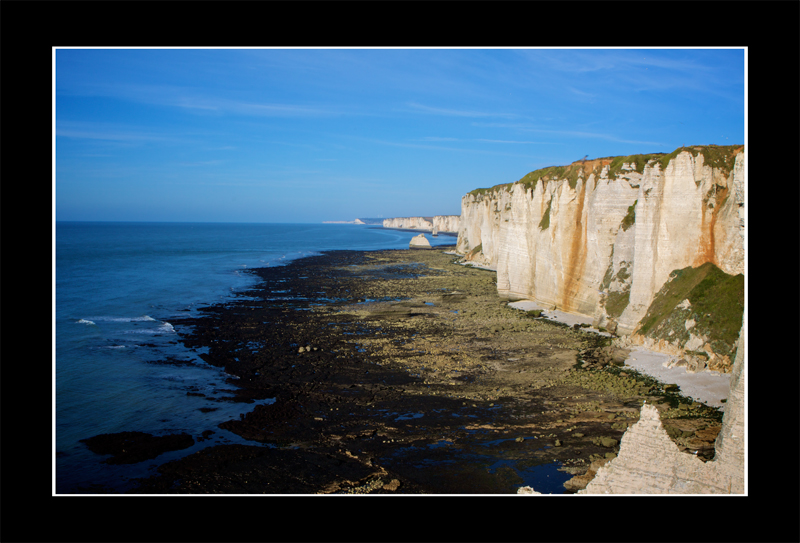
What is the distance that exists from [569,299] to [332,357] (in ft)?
59.0

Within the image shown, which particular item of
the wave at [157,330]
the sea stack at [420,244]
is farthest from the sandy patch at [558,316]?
the sea stack at [420,244]

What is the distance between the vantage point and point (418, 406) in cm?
1798

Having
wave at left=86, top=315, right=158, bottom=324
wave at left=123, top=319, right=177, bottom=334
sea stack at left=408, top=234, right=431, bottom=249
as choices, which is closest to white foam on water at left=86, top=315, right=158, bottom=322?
wave at left=86, top=315, right=158, bottom=324

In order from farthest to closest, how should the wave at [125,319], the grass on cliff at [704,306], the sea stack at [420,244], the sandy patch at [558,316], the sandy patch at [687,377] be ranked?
the sea stack at [420,244], the wave at [125,319], the sandy patch at [558,316], the grass on cliff at [704,306], the sandy patch at [687,377]

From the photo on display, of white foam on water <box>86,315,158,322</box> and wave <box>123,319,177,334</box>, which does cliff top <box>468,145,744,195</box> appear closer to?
wave <box>123,319,177,334</box>

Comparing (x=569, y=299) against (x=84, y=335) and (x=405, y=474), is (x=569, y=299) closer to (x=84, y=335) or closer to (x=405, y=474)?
(x=405, y=474)

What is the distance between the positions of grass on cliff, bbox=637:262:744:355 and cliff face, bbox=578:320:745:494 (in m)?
12.9

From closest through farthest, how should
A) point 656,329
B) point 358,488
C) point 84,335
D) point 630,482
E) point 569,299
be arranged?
point 630,482 < point 358,488 < point 656,329 < point 84,335 < point 569,299

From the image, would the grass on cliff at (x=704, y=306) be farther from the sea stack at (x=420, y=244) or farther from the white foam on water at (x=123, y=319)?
the sea stack at (x=420, y=244)

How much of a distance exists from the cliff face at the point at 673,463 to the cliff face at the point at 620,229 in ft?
53.9

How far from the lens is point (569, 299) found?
34438 mm

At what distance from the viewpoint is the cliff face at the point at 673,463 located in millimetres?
8898

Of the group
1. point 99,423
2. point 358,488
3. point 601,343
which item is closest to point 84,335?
point 99,423

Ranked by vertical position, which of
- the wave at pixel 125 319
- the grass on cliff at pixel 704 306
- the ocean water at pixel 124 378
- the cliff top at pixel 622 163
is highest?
the cliff top at pixel 622 163
